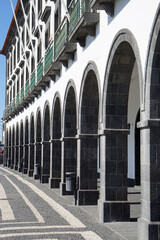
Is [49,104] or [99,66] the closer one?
[99,66]

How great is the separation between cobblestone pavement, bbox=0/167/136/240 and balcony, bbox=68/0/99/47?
539 cm

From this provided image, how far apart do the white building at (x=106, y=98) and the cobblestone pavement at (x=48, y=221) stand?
0.69m

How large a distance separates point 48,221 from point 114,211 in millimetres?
1724

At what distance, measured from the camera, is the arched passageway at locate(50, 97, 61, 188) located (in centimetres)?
2075

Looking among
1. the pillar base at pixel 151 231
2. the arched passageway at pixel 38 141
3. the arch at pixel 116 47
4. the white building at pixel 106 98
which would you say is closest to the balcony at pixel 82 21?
the white building at pixel 106 98

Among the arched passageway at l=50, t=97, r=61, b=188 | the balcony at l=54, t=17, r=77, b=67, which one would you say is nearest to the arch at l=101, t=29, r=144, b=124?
the balcony at l=54, t=17, r=77, b=67

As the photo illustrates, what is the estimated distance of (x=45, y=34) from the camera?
2545 centimetres

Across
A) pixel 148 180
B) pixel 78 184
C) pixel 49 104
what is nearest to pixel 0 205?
pixel 78 184

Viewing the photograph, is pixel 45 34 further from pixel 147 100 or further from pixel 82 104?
pixel 147 100

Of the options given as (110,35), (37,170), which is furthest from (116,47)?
(37,170)

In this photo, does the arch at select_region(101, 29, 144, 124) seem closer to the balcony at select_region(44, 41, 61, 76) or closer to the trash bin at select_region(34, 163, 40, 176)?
the balcony at select_region(44, 41, 61, 76)

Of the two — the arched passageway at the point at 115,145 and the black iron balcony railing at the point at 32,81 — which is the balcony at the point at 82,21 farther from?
the black iron balcony railing at the point at 32,81

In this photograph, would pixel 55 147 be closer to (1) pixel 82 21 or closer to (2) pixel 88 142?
(2) pixel 88 142

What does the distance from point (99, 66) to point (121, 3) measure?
2.38 m
